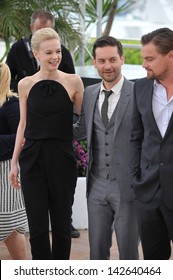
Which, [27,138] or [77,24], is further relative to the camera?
[77,24]

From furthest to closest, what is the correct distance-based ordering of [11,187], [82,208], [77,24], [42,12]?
[77,24], [82,208], [42,12], [11,187]

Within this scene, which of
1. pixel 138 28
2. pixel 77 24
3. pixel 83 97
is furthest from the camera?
pixel 138 28

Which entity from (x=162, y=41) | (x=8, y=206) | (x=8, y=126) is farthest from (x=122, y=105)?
(x=8, y=206)

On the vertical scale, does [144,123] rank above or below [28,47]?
below

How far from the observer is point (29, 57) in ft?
22.2

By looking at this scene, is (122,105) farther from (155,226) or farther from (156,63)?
(155,226)

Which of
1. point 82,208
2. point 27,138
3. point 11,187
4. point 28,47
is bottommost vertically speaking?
point 82,208

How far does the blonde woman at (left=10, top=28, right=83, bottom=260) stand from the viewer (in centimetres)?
488

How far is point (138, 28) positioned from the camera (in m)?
14.3

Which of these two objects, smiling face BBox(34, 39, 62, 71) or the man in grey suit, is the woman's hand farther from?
smiling face BBox(34, 39, 62, 71)

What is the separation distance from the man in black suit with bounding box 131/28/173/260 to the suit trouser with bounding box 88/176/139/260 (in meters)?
0.23
